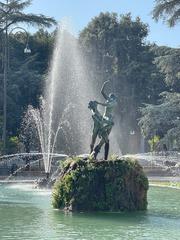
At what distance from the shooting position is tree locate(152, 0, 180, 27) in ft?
120

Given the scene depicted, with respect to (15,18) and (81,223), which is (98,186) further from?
(15,18)

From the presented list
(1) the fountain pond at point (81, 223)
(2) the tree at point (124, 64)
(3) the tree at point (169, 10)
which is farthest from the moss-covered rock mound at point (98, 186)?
(2) the tree at point (124, 64)

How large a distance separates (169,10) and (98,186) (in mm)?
21849

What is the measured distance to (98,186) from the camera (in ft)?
54.7

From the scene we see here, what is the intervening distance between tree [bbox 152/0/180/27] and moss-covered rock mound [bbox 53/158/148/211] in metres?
21.1

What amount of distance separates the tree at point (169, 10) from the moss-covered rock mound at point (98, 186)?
69.2 ft

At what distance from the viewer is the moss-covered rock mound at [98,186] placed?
16516mm

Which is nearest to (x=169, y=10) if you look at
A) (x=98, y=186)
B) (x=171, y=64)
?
(x=171, y=64)

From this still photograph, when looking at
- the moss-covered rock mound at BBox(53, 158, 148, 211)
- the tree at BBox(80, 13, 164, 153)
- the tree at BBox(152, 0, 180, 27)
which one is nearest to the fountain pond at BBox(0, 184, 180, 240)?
the moss-covered rock mound at BBox(53, 158, 148, 211)

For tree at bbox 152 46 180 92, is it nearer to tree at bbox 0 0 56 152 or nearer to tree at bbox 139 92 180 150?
tree at bbox 139 92 180 150

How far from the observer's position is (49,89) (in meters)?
44.5

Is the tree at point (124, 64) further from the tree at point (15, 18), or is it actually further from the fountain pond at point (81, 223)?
the fountain pond at point (81, 223)

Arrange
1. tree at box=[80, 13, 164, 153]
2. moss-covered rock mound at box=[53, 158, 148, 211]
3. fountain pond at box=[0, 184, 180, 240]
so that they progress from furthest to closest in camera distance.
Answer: tree at box=[80, 13, 164, 153] < moss-covered rock mound at box=[53, 158, 148, 211] < fountain pond at box=[0, 184, 180, 240]

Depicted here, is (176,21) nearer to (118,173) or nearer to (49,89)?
(49,89)
